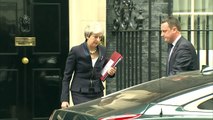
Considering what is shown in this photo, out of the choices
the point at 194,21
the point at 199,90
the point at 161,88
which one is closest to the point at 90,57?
the point at 161,88

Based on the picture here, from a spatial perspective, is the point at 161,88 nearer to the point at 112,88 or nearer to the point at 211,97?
the point at 211,97

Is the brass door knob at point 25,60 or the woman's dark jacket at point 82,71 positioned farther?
the brass door knob at point 25,60

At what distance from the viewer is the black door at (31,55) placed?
854 centimetres

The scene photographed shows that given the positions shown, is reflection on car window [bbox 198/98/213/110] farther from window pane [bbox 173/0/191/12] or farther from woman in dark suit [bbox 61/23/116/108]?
window pane [bbox 173/0/191/12]

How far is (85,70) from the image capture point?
20.5 ft

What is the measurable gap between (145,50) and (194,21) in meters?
1.24

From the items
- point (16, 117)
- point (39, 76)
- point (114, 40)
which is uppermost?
point (114, 40)

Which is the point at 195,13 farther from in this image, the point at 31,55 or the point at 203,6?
the point at 31,55

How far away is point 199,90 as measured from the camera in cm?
394

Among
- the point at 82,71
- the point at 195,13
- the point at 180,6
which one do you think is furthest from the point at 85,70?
the point at 195,13

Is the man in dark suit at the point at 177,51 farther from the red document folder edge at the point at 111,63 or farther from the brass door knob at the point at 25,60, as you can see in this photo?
the brass door knob at the point at 25,60

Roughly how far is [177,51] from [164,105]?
2.41 meters

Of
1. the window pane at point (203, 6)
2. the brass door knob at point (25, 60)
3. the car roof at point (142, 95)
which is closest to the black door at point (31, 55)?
the brass door knob at point (25, 60)

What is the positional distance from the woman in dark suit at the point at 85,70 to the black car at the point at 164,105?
6.06 feet
